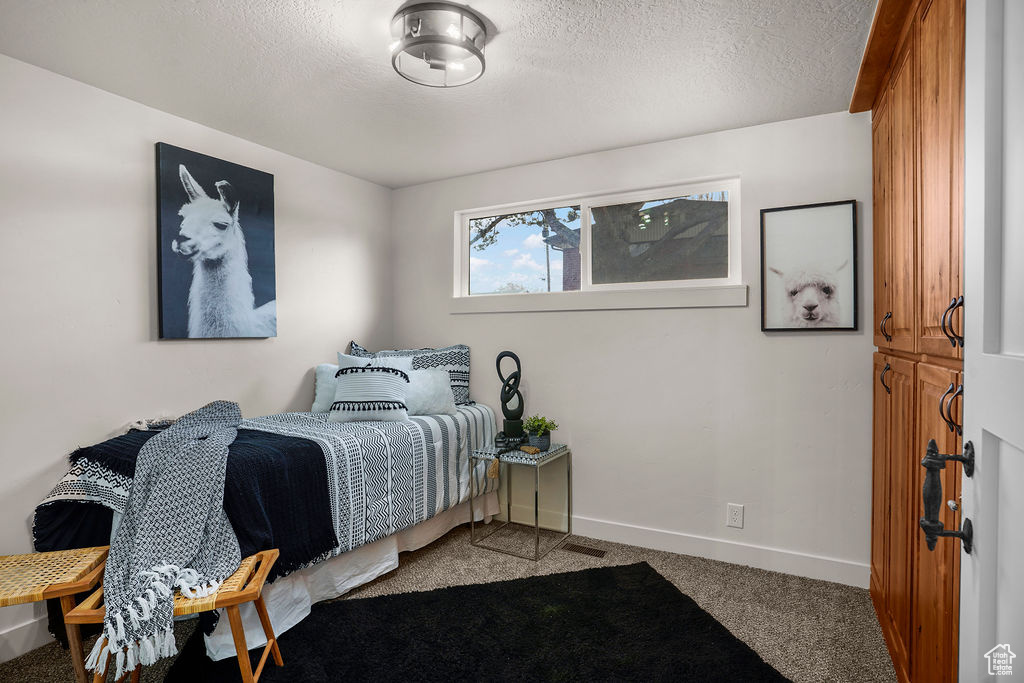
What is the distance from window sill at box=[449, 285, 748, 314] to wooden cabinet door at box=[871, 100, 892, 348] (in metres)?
0.63

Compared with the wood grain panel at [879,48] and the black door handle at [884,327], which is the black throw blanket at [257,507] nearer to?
the black door handle at [884,327]

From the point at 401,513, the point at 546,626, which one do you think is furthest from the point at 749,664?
the point at 401,513

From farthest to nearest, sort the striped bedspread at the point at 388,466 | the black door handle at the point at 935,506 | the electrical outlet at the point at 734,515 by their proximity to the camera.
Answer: the electrical outlet at the point at 734,515 < the striped bedspread at the point at 388,466 < the black door handle at the point at 935,506

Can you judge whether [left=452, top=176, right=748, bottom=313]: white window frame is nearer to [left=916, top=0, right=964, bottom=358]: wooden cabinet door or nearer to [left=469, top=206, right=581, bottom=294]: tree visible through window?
[left=469, top=206, right=581, bottom=294]: tree visible through window

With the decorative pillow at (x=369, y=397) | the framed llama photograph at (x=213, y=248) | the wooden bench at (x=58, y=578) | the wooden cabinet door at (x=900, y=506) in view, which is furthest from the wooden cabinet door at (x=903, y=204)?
the framed llama photograph at (x=213, y=248)

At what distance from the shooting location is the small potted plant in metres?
3.17

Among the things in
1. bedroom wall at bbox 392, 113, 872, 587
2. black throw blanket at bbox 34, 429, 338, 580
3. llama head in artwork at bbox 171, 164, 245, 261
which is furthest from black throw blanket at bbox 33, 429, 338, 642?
bedroom wall at bbox 392, 113, 872, 587

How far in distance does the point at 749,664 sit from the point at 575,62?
236cm

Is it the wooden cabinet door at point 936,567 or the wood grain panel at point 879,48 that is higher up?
the wood grain panel at point 879,48

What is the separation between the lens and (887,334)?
80.4 inches

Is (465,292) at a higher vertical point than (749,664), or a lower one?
higher

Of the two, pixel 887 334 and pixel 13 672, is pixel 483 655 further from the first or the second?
pixel 887 334

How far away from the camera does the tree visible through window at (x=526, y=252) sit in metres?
3.47

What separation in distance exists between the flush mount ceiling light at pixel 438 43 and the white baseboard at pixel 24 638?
2587 millimetres
